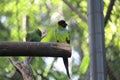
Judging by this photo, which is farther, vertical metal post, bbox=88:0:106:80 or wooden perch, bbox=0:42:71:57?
vertical metal post, bbox=88:0:106:80

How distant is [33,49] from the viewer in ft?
10.2

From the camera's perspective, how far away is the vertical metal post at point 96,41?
3.76 metres

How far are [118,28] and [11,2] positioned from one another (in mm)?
2257

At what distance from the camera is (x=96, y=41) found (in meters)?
3.83

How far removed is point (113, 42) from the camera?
8.25 metres

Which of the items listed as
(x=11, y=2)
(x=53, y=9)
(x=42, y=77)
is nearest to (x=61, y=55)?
(x=42, y=77)

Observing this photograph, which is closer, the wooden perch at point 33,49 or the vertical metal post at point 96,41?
the wooden perch at point 33,49

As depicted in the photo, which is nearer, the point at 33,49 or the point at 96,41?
the point at 33,49

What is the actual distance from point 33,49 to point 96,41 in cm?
89

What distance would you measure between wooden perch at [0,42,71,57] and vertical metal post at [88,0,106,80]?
680 mm

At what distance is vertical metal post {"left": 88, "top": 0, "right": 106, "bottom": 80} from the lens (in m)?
3.76

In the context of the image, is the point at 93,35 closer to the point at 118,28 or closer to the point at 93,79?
the point at 93,79

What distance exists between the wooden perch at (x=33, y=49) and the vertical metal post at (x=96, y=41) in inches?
26.8

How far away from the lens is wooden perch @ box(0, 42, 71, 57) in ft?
10.1
